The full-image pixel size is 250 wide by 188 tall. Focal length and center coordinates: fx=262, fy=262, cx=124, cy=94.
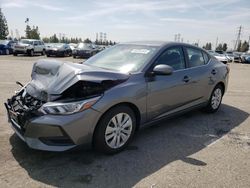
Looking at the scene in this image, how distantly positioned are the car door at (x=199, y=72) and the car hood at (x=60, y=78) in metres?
1.76

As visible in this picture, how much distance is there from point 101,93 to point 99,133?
0.52 meters

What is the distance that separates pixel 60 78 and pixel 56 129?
0.72 m

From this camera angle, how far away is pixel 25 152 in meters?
3.58

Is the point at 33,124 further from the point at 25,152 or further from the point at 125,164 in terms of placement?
the point at 125,164

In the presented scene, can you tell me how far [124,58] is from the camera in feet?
14.4

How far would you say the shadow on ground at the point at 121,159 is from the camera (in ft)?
9.95

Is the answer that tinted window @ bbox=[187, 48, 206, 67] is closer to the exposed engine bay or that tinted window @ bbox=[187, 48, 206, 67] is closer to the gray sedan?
the gray sedan

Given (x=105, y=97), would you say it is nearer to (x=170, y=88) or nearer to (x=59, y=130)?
(x=59, y=130)

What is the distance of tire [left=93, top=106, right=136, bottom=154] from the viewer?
11.2 ft

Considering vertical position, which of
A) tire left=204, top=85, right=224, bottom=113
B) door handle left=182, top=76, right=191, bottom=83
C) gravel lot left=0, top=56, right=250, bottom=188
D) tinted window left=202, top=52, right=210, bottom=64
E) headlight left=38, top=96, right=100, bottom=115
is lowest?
gravel lot left=0, top=56, right=250, bottom=188

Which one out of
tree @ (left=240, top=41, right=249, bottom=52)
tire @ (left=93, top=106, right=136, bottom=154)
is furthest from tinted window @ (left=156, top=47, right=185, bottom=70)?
tree @ (left=240, top=41, right=249, bottom=52)

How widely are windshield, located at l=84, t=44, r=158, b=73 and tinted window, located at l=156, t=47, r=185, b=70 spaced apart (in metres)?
0.19

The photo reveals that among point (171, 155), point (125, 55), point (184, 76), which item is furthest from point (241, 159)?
point (125, 55)

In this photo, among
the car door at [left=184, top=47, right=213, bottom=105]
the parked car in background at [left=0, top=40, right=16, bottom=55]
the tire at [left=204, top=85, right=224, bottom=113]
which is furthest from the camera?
the parked car in background at [left=0, top=40, right=16, bottom=55]
